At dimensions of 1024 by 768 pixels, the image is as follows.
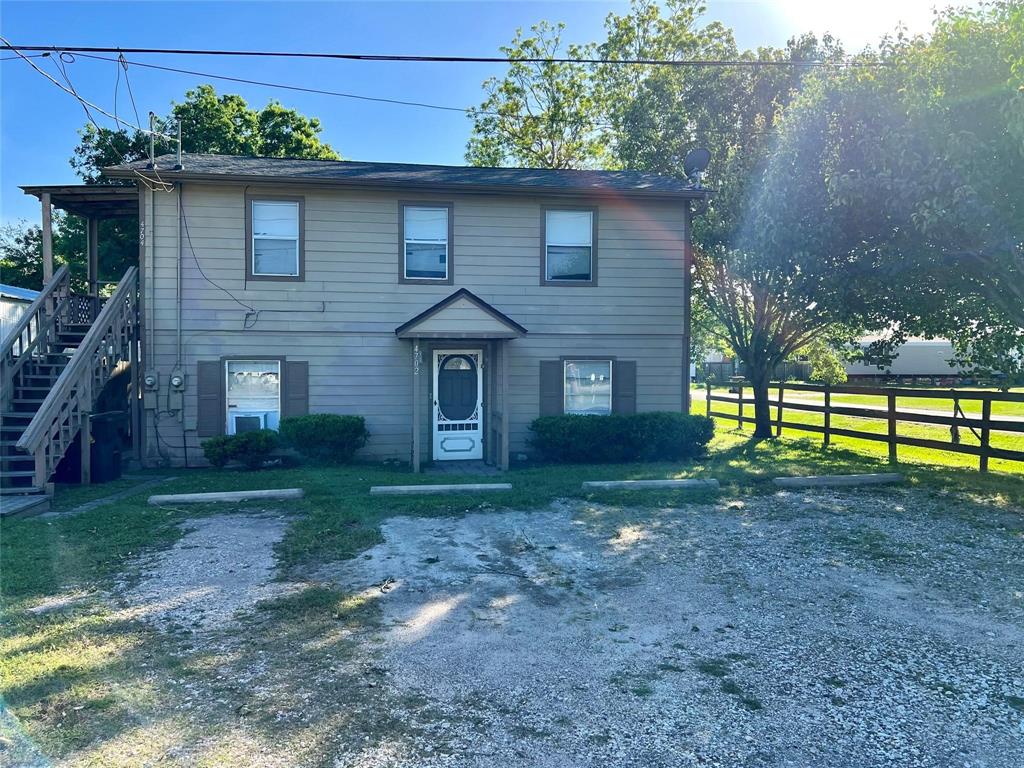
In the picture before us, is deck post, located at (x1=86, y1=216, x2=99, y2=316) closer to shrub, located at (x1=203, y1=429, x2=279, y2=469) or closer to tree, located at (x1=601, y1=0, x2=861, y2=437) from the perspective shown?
shrub, located at (x1=203, y1=429, x2=279, y2=469)

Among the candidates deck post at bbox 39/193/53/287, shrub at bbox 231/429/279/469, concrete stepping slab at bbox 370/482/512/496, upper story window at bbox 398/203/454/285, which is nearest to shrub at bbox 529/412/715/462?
concrete stepping slab at bbox 370/482/512/496

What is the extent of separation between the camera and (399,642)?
424cm

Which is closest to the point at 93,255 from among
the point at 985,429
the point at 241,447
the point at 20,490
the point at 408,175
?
the point at 241,447

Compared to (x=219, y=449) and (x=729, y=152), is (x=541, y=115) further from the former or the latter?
(x=219, y=449)

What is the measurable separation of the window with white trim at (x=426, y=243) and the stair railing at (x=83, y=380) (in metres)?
4.56

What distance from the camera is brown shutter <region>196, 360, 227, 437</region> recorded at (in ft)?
37.0

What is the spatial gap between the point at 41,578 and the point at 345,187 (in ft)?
25.9

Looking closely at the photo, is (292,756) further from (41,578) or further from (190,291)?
(190,291)

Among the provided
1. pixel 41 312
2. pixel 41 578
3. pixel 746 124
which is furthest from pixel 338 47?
pixel 746 124

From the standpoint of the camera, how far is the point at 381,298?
11820 millimetres

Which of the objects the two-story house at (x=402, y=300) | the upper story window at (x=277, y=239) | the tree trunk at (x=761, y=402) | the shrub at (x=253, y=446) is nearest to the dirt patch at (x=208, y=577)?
the shrub at (x=253, y=446)

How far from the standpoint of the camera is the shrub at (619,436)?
11500mm

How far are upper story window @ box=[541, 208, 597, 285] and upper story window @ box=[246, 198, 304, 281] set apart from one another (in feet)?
14.3

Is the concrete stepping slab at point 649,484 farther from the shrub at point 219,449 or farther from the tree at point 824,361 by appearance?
the tree at point 824,361
